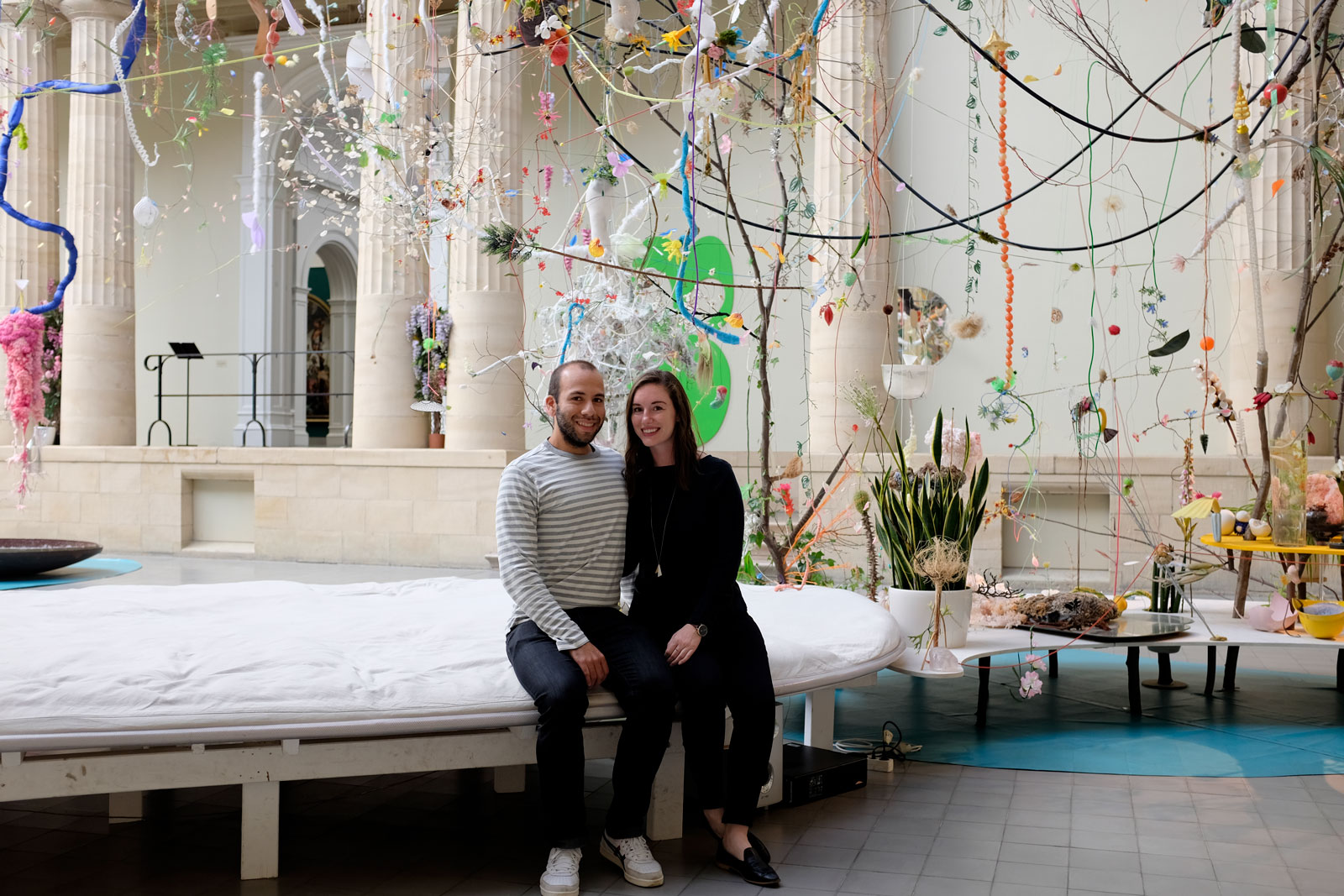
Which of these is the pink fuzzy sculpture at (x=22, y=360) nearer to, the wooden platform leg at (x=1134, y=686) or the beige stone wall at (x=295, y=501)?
the beige stone wall at (x=295, y=501)

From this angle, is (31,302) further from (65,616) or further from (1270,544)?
(1270,544)

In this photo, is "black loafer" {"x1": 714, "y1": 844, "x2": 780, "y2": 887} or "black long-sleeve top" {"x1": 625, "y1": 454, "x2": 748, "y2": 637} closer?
"black loafer" {"x1": 714, "y1": 844, "x2": 780, "y2": 887}

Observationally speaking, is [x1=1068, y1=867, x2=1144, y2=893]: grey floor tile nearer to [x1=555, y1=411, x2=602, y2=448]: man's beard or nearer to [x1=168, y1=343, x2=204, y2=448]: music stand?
[x1=555, y1=411, x2=602, y2=448]: man's beard

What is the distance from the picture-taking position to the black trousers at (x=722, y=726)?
3.09m

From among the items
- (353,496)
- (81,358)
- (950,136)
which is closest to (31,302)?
(81,358)

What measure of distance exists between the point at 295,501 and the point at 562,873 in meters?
8.16

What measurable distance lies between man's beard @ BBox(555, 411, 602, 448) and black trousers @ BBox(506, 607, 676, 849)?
50cm

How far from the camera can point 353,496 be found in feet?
33.3

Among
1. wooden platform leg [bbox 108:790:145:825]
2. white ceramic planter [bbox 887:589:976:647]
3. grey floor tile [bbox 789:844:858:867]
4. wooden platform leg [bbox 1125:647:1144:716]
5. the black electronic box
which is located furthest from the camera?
wooden platform leg [bbox 1125:647:1144:716]

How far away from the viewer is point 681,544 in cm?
330

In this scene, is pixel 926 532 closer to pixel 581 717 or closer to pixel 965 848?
pixel 965 848

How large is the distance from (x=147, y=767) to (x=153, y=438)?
13.5 metres

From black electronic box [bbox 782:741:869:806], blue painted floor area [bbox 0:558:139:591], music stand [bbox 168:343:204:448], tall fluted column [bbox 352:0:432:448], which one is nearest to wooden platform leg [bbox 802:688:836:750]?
black electronic box [bbox 782:741:869:806]

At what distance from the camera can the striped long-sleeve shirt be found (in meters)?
3.14
